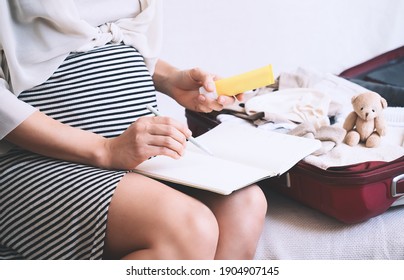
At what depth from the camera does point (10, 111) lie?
752 mm

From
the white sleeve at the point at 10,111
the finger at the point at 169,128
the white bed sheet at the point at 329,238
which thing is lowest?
the white bed sheet at the point at 329,238

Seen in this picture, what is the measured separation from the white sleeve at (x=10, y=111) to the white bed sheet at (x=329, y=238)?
0.44 m

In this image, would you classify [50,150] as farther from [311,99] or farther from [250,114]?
[311,99]

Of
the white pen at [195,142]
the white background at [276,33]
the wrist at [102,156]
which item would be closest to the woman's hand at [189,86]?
the white pen at [195,142]

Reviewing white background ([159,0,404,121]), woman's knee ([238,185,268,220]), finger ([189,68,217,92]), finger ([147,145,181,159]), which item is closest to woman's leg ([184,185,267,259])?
woman's knee ([238,185,268,220])

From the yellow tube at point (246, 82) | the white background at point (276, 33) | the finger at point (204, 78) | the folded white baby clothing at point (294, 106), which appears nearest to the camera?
the yellow tube at point (246, 82)

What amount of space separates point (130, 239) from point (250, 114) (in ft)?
1.53

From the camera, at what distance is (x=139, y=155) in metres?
0.73

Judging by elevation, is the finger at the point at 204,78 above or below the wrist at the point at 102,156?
above

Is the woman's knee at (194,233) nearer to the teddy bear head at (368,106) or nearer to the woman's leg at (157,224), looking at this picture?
the woman's leg at (157,224)

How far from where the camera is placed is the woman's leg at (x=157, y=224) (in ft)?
2.23

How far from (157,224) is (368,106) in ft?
1.61

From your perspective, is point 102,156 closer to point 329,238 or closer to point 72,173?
point 72,173

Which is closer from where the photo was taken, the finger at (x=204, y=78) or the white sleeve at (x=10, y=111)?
the white sleeve at (x=10, y=111)
